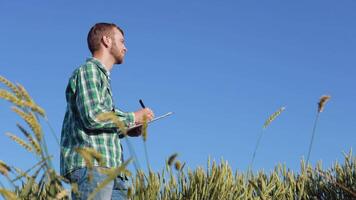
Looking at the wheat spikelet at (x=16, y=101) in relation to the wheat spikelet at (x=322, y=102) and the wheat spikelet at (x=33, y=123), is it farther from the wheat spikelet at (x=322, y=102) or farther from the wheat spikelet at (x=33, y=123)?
the wheat spikelet at (x=322, y=102)

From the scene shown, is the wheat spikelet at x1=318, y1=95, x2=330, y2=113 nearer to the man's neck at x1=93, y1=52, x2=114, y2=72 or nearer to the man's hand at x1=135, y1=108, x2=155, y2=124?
the man's hand at x1=135, y1=108, x2=155, y2=124

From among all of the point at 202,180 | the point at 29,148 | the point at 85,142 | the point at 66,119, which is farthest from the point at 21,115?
the point at 202,180

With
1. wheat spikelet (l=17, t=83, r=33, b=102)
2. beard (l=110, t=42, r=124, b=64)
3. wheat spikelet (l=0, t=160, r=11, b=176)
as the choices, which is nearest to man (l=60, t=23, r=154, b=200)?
beard (l=110, t=42, r=124, b=64)

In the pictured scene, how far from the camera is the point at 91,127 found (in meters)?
3.16

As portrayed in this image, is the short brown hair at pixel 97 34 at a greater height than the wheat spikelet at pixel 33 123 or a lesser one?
greater

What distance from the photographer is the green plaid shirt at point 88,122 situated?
3.16m

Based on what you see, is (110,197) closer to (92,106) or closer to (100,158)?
(92,106)

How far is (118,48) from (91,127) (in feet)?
2.53

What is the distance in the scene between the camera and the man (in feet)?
10.2

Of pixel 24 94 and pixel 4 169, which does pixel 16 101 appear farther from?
pixel 4 169

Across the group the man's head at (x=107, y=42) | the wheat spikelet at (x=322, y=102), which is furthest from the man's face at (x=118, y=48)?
the wheat spikelet at (x=322, y=102)

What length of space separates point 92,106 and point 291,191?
3.58 meters

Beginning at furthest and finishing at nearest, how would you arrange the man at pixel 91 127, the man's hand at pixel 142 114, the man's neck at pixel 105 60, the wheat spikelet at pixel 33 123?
1. the man's neck at pixel 105 60
2. the man's hand at pixel 142 114
3. the man at pixel 91 127
4. the wheat spikelet at pixel 33 123

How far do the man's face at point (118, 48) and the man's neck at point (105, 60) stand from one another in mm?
54
